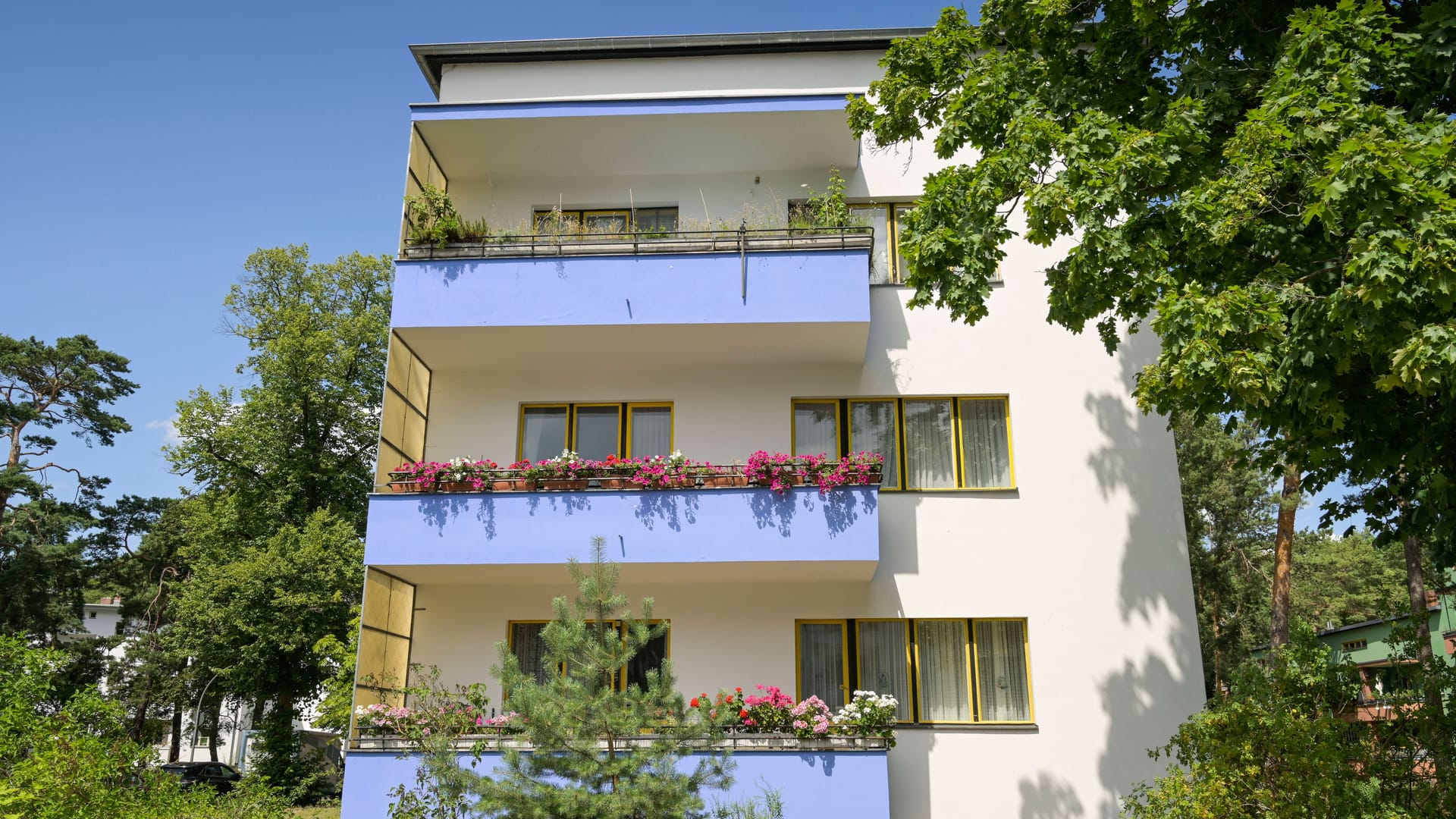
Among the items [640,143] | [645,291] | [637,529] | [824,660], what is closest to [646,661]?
[637,529]

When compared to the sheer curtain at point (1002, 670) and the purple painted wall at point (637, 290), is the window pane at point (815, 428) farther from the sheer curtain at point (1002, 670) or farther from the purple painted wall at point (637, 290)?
the sheer curtain at point (1002, 670)

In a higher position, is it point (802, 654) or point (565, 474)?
point (565, 474)

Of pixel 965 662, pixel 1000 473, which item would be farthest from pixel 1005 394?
pixel 965 662

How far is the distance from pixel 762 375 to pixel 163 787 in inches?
367

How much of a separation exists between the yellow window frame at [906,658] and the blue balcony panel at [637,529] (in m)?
1.14

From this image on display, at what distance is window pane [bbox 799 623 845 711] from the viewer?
46.4 feet

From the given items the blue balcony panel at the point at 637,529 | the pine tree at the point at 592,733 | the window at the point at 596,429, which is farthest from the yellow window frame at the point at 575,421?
the pine tree at the point at 592,733

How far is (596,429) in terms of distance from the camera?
15523 mm

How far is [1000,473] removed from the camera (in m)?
14.9

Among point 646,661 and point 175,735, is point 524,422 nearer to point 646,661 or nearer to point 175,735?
point 646,661

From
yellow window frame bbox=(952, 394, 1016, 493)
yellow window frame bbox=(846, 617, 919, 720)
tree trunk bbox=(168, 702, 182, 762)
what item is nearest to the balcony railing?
yellow window frame bbox=(952, 394, 1016, 493)

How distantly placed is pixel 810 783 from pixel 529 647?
15.5 ft

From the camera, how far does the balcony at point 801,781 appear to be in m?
12.1

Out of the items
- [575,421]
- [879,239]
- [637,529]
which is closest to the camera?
[637,529]
